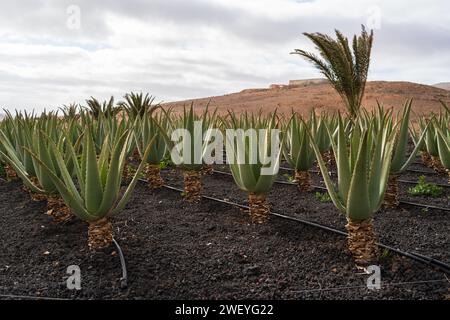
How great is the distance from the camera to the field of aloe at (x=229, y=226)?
258 cm

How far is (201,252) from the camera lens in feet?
10.3

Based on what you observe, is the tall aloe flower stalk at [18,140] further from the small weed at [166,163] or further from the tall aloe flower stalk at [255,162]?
the small weed at [166,163]

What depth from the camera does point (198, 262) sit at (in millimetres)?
2945

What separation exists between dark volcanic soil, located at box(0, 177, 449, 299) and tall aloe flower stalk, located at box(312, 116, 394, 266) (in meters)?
0.17

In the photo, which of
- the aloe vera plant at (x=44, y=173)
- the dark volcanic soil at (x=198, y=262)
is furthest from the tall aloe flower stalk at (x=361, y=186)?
the aloe vera plant at (x=44, y=173)

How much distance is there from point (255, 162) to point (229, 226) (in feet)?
2.02

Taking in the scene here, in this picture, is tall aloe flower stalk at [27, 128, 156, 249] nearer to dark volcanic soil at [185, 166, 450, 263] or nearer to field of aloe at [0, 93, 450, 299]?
field of aloe at [0, 93, 450, 299]

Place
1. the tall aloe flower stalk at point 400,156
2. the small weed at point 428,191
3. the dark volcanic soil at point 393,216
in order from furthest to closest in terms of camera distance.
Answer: the small weed at point 428,191 → the tall aloe flower stalk at point 400,156 → the dark volcanic soil at point 393,216

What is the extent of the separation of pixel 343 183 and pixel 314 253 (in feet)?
2.05

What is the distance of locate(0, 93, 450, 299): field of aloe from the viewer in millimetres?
2582

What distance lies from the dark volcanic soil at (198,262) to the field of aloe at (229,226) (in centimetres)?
1

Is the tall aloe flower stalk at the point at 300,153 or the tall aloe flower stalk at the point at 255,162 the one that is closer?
the tall aloe flower stalk at the point at 255,162

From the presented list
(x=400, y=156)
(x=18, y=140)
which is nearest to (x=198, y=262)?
(x=400, y=156)
